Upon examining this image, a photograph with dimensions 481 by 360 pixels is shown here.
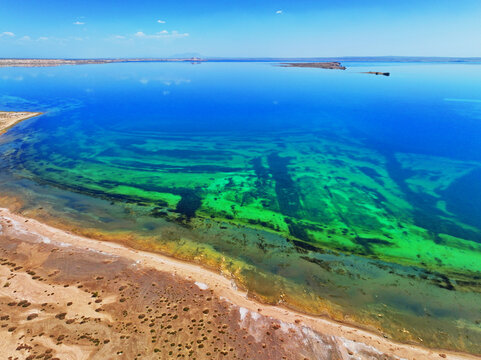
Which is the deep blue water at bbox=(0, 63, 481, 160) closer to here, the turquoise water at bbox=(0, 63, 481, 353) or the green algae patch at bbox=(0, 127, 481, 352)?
the turquoise water at bbox=(0, 63, 481, 353)

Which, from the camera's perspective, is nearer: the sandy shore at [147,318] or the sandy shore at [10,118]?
the sandy shore at [147,318]

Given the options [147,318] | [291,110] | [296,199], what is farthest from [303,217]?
[291,110]

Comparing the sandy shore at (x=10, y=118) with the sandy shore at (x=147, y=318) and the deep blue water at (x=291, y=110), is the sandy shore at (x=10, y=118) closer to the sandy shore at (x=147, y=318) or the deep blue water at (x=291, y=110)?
the deep blue water at (x=291, y=110)

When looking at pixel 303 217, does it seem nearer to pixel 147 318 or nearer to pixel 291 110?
pixel 147 318

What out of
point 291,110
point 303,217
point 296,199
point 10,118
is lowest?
point 303,217

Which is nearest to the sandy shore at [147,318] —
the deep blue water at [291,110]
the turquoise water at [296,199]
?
the turquoise water at [296,199]

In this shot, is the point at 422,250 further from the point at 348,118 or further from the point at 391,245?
the point at 348,118
